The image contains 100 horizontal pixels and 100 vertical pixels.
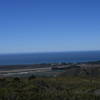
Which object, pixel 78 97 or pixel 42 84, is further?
pixel 42 84

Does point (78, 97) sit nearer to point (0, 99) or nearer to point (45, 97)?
point (45, 97)

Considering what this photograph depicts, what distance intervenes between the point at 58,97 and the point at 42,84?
8344mm

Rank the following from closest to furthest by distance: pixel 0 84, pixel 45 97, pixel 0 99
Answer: pixel 0 99, pixel 45 97, pixel 0 84

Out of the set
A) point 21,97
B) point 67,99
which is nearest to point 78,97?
point 67,99

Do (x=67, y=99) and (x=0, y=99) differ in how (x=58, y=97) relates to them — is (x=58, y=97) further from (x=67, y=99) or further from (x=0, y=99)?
(x=0, y=99)

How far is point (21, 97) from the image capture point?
1377 cm

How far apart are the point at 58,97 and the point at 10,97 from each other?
2729mm

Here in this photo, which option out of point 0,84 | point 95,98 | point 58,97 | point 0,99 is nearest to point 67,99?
point 58,97

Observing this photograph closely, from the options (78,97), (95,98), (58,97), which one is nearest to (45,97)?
(58,97)

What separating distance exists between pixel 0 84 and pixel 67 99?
10235 mm

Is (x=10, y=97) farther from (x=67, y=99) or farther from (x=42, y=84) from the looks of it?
(x=42, y=84)

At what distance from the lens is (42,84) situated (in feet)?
73.0

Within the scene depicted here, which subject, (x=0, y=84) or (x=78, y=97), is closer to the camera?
(x=78, y=97)

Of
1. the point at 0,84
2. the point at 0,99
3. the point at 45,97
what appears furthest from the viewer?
the point at 0,84
